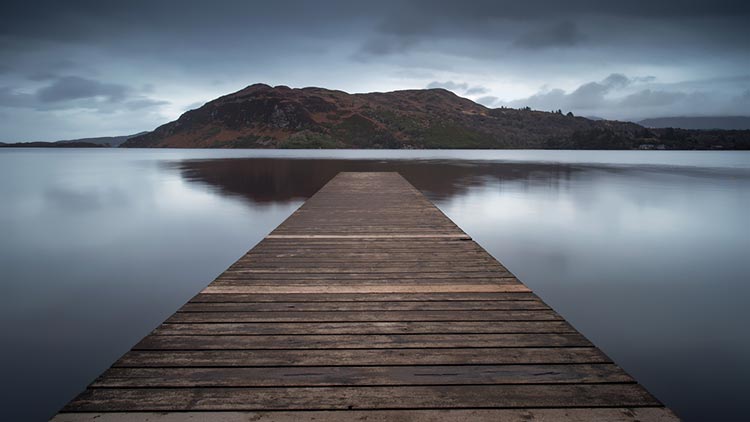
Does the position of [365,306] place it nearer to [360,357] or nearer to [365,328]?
[365,328]

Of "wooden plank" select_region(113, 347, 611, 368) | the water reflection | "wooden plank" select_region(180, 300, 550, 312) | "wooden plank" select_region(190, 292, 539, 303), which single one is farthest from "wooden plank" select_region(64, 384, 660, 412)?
the water reflection

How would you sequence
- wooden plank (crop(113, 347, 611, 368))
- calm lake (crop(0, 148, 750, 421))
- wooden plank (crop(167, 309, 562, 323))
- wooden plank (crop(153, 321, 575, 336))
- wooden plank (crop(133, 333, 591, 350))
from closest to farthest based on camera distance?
wooden plank (crop(113, 347, 611, 368)) < wooden plank (crop(133, 333, 591, 350)) < wooden plank (crop(153, 321, 575, 336)) < wooden plank (crop(167, 309, 562, 323)) < calm lake (crop(0, 148, 750, 421))

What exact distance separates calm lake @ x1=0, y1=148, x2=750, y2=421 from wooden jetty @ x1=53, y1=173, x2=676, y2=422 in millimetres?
1846

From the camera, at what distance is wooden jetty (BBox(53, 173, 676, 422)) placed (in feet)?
7.50

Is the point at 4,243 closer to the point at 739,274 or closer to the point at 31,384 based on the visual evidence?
the point at 31,384

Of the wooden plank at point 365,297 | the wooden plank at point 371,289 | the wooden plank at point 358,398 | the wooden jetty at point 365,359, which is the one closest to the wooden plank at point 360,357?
the wooden jetty at point 365,359

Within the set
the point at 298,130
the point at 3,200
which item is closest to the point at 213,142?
the point at 298,130

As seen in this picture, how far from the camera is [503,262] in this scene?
29.3ft

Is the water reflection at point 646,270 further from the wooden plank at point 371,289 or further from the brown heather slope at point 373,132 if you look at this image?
the brown heather slope at point 373,132

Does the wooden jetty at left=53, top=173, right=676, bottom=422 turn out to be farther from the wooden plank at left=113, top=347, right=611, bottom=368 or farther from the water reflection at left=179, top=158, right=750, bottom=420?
the water reflection at left=179, top=158, right=750, bottom=420

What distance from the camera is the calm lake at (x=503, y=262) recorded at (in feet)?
14.9

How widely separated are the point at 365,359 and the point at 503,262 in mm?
6735

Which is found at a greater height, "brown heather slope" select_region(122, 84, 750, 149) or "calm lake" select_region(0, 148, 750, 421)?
"brown heather slope" select_region(122, 84, 750, 149)

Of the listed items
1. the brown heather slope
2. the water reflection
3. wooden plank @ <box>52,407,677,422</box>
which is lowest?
the water reflection
